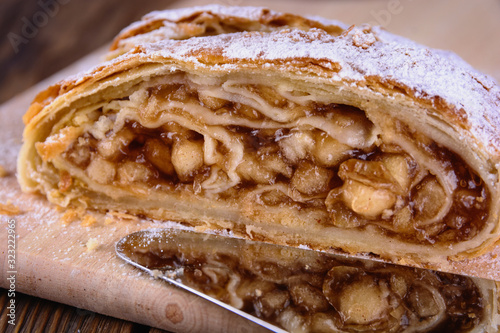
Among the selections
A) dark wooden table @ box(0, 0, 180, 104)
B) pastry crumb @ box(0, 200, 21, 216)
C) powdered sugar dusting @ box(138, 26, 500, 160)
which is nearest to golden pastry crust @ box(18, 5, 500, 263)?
powdered sugar dusting @ box(138, 26, 500, 160)

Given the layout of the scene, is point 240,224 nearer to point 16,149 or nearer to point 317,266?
point 317,266

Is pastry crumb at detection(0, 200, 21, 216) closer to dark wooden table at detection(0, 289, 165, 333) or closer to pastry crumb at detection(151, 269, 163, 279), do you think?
dark wooden table at detection(0, 289, 165, 333)

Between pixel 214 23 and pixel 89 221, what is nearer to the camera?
pixel 89 221

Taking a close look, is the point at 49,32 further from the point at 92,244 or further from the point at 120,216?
the point at 92,244

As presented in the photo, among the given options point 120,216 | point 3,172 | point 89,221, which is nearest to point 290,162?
point 120,216

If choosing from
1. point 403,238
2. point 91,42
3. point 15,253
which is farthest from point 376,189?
point 91,42

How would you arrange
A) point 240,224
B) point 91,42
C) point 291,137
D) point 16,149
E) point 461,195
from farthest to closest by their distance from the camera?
point 91,42
point 16,149
point 240,224
point 291,137
point 461,195

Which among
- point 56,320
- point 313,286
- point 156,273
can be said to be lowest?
point 56,320
